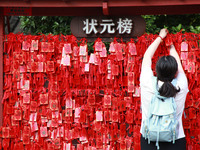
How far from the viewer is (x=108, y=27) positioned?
148 inches

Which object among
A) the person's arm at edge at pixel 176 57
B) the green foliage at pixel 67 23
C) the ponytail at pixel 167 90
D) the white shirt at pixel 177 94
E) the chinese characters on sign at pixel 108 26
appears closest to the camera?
the ponytail at pixel 167 90

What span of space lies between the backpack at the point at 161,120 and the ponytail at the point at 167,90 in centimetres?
5

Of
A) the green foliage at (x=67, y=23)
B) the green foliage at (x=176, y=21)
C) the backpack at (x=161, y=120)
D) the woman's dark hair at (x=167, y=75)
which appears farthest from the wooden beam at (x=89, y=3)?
the green foliage at (x=176, y=21)

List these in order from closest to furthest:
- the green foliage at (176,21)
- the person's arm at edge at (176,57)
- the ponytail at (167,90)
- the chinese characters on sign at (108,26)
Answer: the ponytail at (167,90), the person's arm at edge at (176,57), the chinese characters on sign at (108,26), the green foliage at (176,21)

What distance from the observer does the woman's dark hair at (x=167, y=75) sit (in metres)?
2.45

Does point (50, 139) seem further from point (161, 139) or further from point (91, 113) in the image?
point (161, 139)

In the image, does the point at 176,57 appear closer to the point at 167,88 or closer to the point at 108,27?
the point at 167,88

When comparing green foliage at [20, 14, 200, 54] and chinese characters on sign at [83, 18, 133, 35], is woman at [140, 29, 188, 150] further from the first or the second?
green foliage at [20, 14, 200, 54]

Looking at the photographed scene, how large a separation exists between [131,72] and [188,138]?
1.25 meters

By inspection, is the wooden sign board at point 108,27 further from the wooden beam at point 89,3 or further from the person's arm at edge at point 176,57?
the person's arm at edge at point 176,57

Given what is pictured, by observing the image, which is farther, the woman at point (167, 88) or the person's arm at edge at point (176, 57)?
the person's arm at edge at point (176, 57)

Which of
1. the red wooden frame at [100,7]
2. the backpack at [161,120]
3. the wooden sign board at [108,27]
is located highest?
the red wooden frame at [100,7]

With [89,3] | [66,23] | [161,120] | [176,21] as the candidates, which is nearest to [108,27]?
[89,3]

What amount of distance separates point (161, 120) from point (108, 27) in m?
1.74
